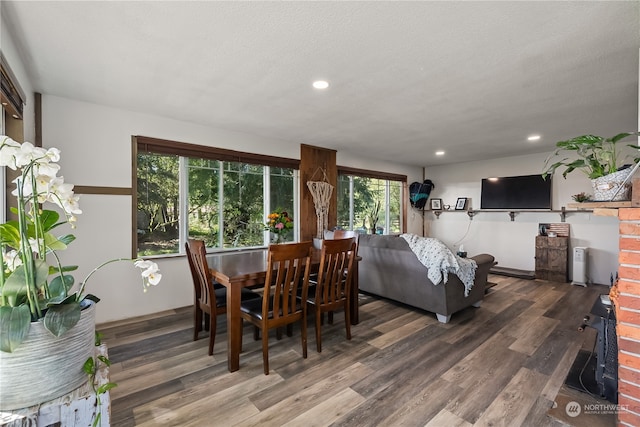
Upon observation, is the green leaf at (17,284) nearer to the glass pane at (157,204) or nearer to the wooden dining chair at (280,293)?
the wooden dining chair at (280,293)

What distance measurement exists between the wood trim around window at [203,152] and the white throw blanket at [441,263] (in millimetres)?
2311

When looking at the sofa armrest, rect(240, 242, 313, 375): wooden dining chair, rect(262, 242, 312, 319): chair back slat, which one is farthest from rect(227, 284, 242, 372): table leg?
the sofa armrest

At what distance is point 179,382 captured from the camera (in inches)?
83.7

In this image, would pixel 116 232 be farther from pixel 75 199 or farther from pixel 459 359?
pixel 459 359

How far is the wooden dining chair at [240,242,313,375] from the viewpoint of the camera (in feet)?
7.11

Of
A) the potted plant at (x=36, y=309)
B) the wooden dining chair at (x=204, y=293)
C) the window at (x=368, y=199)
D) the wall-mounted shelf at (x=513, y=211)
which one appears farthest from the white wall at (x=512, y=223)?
the potted plant at (x=36, y=309)

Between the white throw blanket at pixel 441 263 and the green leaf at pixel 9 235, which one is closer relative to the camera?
the green leaf at pixel 9 235

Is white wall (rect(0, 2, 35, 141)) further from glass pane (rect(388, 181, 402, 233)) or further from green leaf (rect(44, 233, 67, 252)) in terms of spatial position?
glass pane (rect(388, 181, 402, 233))

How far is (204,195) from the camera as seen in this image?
3885 mm

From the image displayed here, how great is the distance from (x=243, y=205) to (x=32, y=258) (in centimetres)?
347

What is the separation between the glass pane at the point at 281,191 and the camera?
178 inches

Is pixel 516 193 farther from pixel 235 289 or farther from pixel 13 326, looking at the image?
pixel 13 326

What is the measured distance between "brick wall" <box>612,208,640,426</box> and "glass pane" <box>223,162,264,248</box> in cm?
381

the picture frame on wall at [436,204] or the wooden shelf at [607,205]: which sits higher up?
the picture frame on wall at [436,204]
